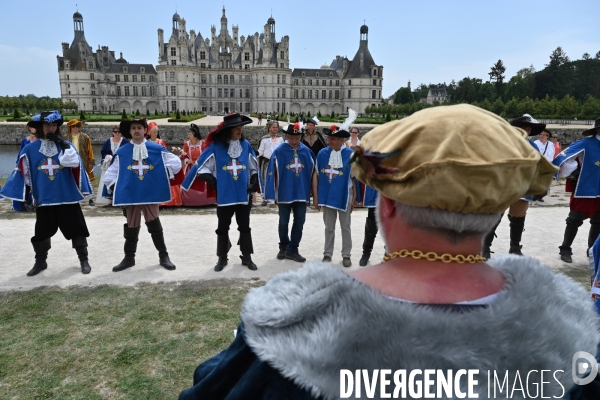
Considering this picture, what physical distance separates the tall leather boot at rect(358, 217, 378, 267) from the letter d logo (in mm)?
4967

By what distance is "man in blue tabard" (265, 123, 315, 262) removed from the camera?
20.9 feet

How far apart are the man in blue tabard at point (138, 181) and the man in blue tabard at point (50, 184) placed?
41cm

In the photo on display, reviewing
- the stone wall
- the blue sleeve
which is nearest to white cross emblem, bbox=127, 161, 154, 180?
the blue sleeve

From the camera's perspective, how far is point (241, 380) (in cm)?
115

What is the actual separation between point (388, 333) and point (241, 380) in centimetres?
41

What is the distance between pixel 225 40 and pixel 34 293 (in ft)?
309

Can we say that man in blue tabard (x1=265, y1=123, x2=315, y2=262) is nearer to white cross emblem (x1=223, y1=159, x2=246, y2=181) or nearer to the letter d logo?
white cross emblem (x1=223, y1=159, x2=246, y2=181)

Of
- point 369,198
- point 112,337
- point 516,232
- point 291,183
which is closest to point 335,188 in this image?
point 369,198

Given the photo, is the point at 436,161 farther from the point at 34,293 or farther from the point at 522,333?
the point at 34,293

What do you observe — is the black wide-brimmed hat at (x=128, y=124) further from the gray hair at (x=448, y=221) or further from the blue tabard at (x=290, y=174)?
the gray hair at (x=448, y=221)

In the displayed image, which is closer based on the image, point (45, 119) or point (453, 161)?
point (453, 161)

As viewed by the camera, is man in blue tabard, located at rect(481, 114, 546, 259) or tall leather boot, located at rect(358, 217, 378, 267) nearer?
man in blue tabard, located at rect(481, 114, 546, 259)

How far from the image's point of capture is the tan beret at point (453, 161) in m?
1.02

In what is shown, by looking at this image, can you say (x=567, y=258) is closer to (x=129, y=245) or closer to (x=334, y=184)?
(x=334, y=184)
